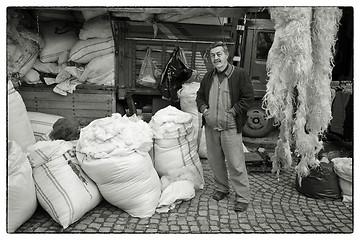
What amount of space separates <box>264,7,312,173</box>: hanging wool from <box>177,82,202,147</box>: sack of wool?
1565mm

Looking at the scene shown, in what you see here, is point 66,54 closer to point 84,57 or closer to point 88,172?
point 84,57

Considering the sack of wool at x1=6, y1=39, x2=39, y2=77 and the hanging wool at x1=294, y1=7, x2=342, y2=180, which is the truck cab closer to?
the hanging wool at x1=294, y1=7, x2=342, y2=180

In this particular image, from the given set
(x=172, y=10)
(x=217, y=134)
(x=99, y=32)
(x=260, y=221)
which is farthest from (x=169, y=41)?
(x=260, y=221)

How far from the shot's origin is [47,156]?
9.08 feet

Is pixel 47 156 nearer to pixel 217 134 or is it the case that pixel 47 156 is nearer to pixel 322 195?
pixel 217 134

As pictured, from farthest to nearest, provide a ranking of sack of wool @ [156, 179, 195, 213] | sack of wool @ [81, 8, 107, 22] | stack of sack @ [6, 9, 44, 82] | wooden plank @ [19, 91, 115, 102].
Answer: wooden plank @ [19, 91, 115, 102], sack of wool @ [81, 8, 107, 22], stack of sack @ [6, 9, 44, 82], sack of wool @ [156, 179, 195, 213]

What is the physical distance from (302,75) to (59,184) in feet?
8.55

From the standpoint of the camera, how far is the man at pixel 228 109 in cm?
297

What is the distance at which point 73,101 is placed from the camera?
4.82 m

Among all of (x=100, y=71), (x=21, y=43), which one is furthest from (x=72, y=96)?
(x=21, y=43)

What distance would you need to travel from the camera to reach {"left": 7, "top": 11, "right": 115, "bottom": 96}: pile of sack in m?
4.62

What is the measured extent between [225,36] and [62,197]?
3723 millimetres

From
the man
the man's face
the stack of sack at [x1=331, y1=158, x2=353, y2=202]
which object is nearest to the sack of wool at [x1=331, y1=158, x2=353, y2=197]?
the stack of sack at [x1=331, y1=158, x2=353, y2=202]

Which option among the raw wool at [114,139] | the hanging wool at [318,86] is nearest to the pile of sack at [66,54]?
the raw wool at [114,139]
